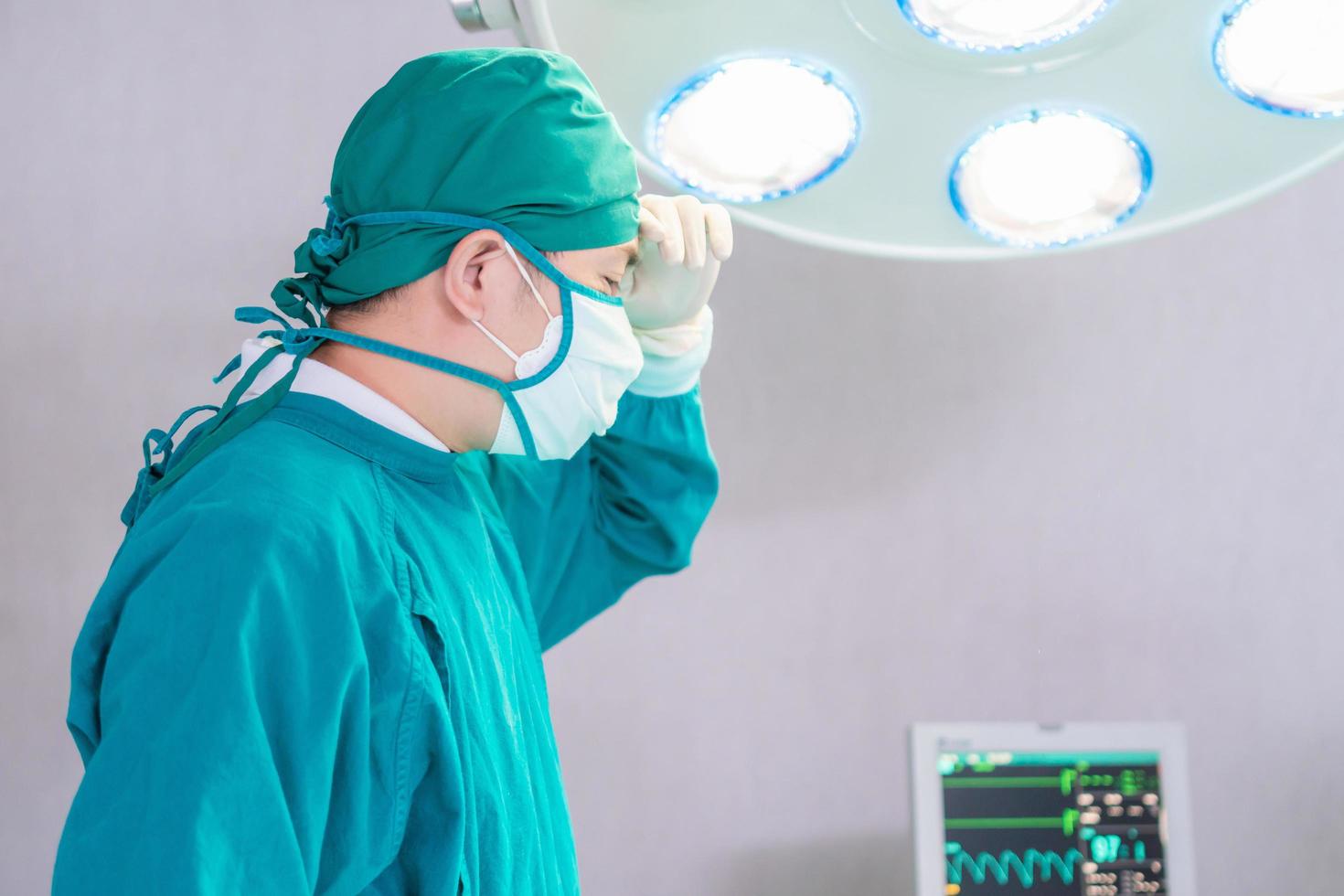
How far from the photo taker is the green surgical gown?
826 mm

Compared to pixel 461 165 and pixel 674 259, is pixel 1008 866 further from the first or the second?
pixel 461 165

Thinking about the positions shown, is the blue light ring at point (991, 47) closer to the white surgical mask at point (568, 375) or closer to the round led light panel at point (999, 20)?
the round led light panel at point (999, 20)

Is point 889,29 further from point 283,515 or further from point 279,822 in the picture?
point 279,822

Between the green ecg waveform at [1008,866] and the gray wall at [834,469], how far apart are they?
327 millimetres

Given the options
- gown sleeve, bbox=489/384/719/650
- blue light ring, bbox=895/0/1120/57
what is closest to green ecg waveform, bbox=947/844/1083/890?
gown sleeve, bbox=489/384/719/650

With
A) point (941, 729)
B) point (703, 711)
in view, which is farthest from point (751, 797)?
point (941, 729)

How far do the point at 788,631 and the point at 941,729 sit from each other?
41 centimetres

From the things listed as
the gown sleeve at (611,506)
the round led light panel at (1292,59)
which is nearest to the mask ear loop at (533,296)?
the gown sleeve at (611,506)

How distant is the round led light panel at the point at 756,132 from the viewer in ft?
Answer: 4.21

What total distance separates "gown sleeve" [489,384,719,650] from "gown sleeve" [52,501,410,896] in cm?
60

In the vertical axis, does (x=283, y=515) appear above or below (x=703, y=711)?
above

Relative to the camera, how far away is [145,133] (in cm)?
224

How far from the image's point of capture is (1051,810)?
6.30 feet

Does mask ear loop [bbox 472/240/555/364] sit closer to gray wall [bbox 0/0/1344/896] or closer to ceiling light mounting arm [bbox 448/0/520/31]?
ceiling light mounting arm [bbox 448/0/520/31]
